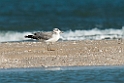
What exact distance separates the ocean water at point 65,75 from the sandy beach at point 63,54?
474mm

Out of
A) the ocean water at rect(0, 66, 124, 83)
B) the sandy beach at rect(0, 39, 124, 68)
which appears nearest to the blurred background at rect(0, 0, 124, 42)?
the sandy beach at rect(0, 39, 124, 68)

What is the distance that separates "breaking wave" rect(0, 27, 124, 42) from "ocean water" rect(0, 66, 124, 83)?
817 cm

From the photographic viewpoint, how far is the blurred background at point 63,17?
85.3 ft

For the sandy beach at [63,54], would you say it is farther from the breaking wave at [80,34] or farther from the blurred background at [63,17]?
the blurred background at [63,17]

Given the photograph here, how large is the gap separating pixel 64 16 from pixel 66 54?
13282 millimetres

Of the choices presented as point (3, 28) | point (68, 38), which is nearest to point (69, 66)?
point (68, 38)

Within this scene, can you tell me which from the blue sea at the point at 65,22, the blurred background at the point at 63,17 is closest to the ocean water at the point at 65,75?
the blue sea at the point at 65,22

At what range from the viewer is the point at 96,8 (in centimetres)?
3247

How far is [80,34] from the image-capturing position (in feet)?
82.4

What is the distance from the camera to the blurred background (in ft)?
85.3

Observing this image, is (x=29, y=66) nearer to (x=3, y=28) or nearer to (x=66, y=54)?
(x=66, y=54)

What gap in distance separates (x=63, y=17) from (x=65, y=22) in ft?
4.08

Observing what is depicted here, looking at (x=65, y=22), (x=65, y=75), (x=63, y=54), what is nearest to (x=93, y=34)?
(x=65, y=22)

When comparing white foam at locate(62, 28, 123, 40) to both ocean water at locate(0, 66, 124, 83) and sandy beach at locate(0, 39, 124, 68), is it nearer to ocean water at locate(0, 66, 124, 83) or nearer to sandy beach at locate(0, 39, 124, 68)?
sandy beach at locate(0, 39, 124, 68)
